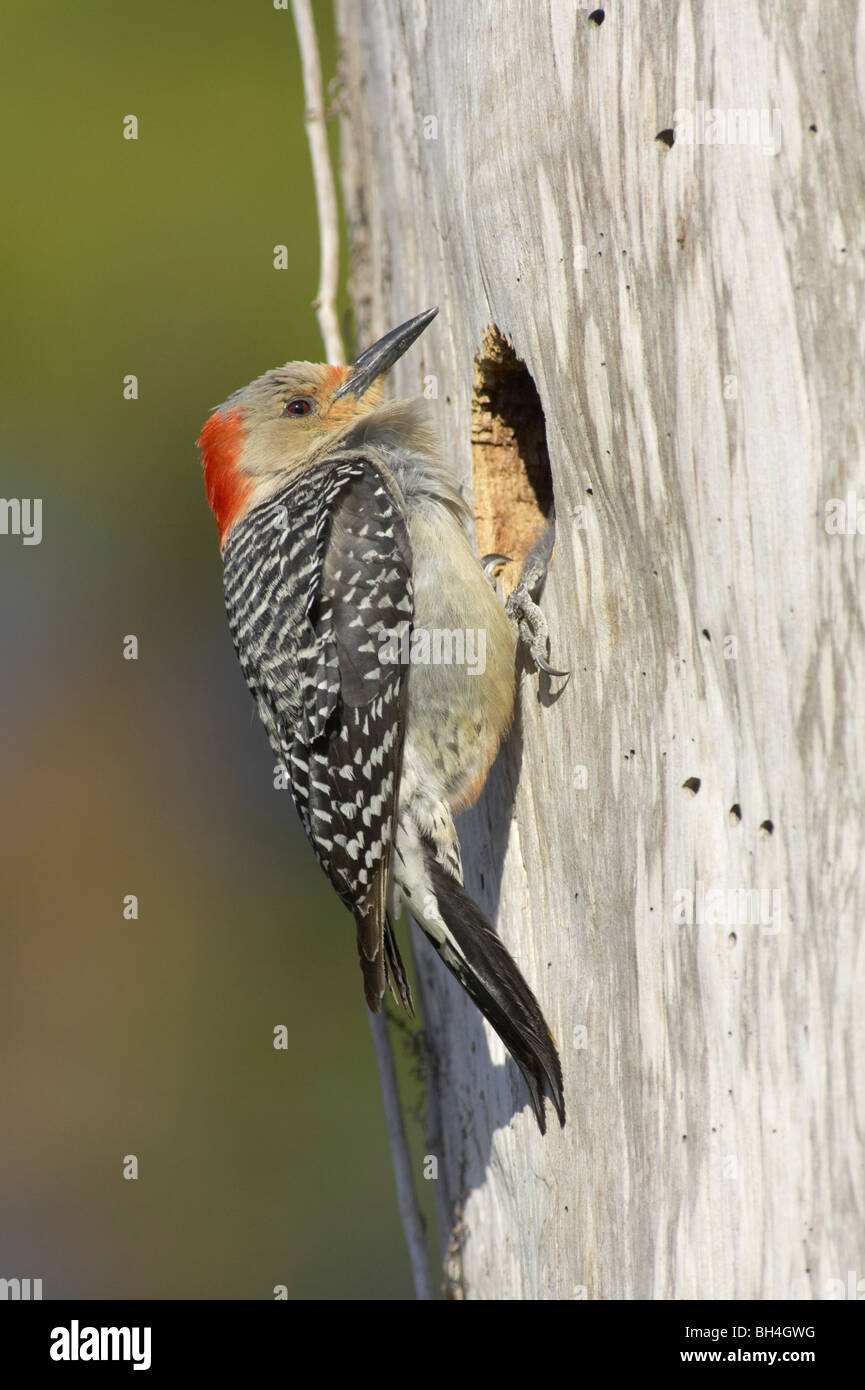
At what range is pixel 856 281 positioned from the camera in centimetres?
196

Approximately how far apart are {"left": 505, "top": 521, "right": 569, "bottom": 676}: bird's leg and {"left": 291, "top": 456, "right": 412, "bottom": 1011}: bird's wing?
249 mm

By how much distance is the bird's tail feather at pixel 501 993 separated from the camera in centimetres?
A: 292

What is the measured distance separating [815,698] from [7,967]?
4.91 m

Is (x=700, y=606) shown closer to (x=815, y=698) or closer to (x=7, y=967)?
(x=815, y=698)

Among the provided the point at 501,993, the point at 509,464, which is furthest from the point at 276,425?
the point at 501,993

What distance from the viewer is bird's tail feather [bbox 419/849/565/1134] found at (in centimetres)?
292

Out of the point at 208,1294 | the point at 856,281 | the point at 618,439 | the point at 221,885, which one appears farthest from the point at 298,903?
the point at 856,281

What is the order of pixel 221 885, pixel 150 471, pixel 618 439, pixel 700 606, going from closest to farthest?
pixel 700 606
pixel 618 439
pixel 150 471
pixel 221 885

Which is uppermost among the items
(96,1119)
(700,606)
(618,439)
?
(618,439)

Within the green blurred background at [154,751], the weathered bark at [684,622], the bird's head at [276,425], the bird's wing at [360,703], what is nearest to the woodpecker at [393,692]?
the bird's wing at [360,703]

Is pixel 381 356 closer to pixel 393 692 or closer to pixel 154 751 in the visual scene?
pixel 393 692

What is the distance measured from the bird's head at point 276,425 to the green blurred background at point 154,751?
172 cm

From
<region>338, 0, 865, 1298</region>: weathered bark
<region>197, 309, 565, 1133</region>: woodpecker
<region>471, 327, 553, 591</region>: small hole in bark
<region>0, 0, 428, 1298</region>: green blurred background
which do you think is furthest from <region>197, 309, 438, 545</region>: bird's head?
<region>0, 0, 428, 1298</region>: green blurred background

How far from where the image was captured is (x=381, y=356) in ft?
12.0
